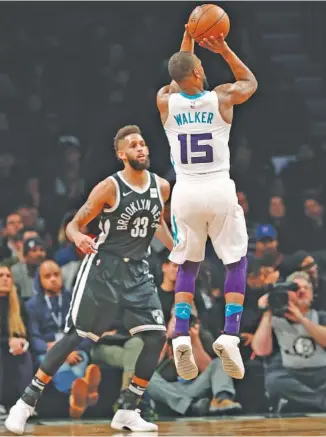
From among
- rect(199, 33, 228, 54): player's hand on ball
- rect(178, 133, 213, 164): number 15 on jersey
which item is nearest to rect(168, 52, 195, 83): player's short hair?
rect(199, 33, 228, 54): player's hand on ball

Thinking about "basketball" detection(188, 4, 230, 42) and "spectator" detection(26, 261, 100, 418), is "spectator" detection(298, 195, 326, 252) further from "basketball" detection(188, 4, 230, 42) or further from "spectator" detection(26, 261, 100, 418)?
"basketball" detection(188, 4, 230, 42)

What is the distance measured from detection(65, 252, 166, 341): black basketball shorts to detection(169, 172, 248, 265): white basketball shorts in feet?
3.61

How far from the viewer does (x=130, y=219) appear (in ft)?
25.7

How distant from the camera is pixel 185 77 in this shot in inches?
263

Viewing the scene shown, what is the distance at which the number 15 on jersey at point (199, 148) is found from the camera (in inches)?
264

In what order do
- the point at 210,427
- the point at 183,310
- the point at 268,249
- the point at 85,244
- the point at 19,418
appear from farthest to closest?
the point at 268,249, the point at 210,427, the point at 19,418, the point at 85,244, the point at 183,310

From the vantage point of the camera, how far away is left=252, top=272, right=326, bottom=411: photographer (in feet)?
29.6

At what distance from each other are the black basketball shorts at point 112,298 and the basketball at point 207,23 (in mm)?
1948

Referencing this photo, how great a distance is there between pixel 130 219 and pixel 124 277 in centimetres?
42

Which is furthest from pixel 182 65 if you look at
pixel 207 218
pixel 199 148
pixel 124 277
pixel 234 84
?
pixel 124 277

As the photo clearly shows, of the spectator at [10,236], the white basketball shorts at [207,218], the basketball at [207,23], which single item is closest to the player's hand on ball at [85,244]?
the white basketball shorts at [207,218]

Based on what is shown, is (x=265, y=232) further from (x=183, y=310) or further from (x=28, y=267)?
(x=183, y=310)

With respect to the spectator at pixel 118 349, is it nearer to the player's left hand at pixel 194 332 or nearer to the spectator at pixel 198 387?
the spectator at pixel 198 387

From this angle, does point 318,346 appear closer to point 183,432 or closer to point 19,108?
point 183,432
